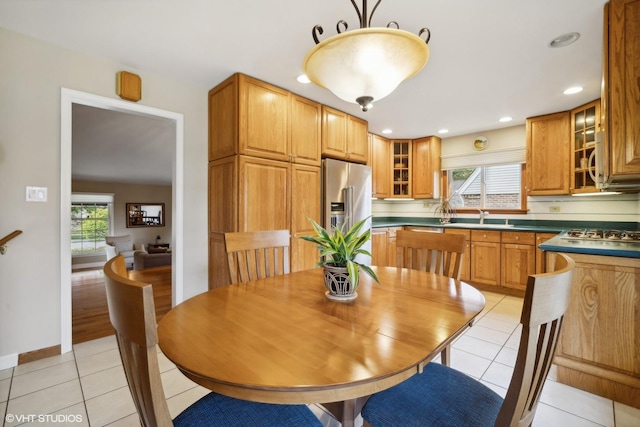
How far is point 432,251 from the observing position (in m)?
1.87

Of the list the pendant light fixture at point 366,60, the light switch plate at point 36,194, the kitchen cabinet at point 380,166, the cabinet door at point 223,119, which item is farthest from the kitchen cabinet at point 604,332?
the light switch plate at point 36,194

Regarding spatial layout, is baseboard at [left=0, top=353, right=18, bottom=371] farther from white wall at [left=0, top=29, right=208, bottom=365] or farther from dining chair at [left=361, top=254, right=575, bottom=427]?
dining chair at [left=361, top=254, right=575, bottom=427]

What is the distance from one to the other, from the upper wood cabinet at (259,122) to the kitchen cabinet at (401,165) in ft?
7.31

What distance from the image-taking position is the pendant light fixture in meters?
1.03

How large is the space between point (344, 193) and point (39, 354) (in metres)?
3.00

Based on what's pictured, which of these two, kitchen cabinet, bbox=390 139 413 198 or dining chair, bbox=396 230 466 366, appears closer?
dining chair, bbox=396 230 466 366

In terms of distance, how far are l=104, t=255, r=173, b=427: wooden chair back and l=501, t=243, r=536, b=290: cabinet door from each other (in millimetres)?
4018

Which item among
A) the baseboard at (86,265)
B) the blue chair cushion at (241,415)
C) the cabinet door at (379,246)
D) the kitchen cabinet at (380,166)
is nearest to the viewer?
the blue chair cushion at (241,415)

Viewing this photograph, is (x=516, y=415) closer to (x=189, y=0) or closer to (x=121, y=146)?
(x=189, y=0)

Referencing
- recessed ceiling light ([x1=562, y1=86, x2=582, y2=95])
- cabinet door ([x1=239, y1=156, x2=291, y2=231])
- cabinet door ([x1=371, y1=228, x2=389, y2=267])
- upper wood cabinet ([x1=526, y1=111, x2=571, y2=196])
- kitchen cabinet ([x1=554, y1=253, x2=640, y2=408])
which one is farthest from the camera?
cabinet door ([x1=371, y1=228, x2=389, y2=267])

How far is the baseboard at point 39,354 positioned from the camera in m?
2.05

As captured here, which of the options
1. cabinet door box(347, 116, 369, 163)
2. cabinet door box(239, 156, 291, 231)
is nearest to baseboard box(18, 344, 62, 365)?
cabinet door box(239, 156, 291, 231)

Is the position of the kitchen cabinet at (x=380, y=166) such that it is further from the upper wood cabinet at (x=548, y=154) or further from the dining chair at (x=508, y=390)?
the dining chair at (x=508, y=390)

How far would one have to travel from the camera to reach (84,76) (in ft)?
7.49
